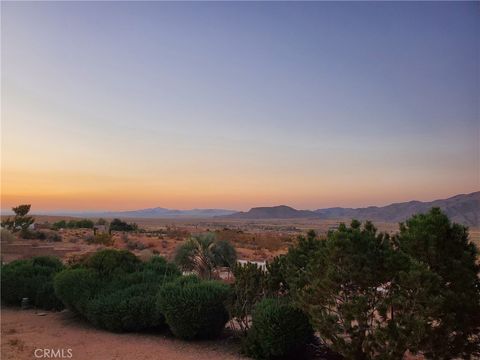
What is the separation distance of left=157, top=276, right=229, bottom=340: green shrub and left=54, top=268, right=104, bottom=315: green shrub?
2.39m

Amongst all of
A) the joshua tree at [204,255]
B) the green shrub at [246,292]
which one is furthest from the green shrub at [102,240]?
the green shrub at [246,292]

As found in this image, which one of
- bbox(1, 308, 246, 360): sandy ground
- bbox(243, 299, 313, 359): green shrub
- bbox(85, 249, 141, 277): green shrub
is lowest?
bbox(1, 308, 246, 360): sandy ground

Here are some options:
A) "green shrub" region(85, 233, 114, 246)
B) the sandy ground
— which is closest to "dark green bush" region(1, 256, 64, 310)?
the sandy ground

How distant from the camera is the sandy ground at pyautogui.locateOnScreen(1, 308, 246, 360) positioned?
8664mm

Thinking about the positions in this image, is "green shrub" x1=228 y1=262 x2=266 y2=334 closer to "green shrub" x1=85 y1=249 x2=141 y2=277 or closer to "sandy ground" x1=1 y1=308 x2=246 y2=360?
"sandy ground" x1=1 y1=308 x2=246 y2=360

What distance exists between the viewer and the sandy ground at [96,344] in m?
8.66

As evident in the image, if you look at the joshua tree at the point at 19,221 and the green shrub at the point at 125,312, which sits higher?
the joshua tree at the point at 19,221

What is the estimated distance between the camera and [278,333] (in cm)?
834

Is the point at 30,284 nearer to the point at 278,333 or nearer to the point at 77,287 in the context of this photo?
the point at 77,287

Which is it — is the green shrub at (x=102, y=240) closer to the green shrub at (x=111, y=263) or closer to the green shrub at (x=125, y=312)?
the green shrub at (x=111, y=263)

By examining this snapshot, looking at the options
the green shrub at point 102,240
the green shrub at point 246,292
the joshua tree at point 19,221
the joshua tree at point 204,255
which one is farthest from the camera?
the joshua tree at point 19,221

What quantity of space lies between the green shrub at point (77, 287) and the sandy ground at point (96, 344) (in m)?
0.55

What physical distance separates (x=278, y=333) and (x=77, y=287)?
5.92 metres

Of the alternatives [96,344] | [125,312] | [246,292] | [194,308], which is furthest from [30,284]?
[246,292]
